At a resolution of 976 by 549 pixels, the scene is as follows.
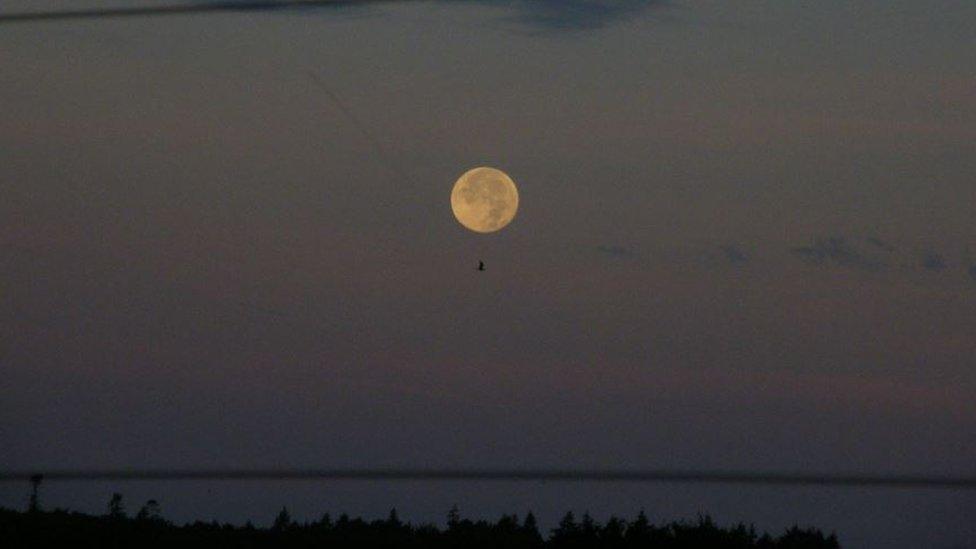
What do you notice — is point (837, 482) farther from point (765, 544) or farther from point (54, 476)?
Result: point (765, 544)

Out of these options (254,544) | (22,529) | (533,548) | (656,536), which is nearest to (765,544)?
(656,536)

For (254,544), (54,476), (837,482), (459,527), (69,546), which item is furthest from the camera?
(459,527)

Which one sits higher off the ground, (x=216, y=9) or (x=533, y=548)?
(x=216, y=9)

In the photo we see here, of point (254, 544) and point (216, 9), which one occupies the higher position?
point (216, 9)

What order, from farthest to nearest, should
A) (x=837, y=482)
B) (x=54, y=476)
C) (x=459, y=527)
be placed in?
1. (x=459, y=527)
2. (x=54, y=476)
3. (x=837, y=482)

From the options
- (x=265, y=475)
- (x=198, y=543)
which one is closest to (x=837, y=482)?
(x=265, y=475)

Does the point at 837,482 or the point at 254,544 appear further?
the point at 254,544

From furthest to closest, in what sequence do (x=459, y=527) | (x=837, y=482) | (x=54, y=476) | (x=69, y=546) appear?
(x=459, y=527) → (x=69, y=546) → (x=54, y=476) → (x=837, y=482)

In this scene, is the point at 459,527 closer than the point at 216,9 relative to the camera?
No

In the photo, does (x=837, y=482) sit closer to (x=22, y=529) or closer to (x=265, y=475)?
(x=265, y=475)
